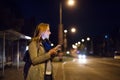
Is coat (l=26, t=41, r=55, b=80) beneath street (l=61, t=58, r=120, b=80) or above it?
above

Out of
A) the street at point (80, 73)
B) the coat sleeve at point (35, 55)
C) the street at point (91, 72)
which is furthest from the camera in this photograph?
the street at point (91, 72)

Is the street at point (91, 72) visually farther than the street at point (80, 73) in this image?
Yes

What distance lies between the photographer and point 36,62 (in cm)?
543

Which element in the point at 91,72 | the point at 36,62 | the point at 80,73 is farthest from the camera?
the point at 91,72

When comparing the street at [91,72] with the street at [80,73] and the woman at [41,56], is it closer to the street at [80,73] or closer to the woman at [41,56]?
the street at [80,73]

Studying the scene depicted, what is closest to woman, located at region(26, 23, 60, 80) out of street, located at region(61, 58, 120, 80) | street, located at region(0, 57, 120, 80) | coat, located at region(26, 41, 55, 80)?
coat, located at region(26, 41, 55, 80)

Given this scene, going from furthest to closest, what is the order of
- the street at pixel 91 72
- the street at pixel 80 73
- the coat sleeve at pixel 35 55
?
the street at pixel 91 72 → the street at pixel 80 73 → the coat sleeve at pixel 35 55

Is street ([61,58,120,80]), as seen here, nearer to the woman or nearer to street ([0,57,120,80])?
street ([0,57,120,80])

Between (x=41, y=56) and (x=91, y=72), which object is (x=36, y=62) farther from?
(x=91, y=72)

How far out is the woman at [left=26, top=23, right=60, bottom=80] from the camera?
5.42 meters

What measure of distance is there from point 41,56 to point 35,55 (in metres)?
0.11

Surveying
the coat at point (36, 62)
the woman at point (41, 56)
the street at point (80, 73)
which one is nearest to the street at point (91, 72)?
the street at point (80, 73)

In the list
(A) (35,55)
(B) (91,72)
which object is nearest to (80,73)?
(B) (91,72)

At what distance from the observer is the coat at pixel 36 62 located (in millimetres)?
5422
